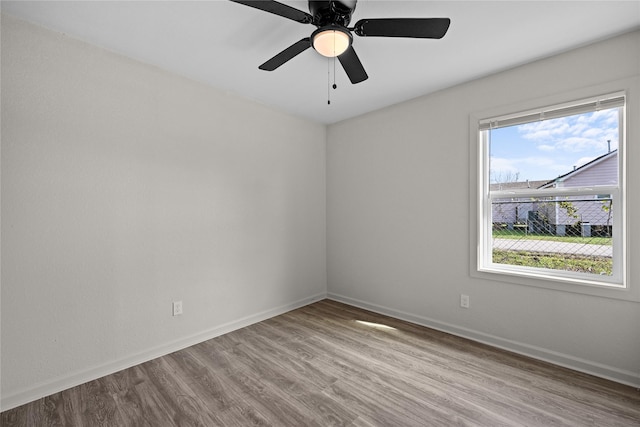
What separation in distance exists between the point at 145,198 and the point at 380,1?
7.34ft

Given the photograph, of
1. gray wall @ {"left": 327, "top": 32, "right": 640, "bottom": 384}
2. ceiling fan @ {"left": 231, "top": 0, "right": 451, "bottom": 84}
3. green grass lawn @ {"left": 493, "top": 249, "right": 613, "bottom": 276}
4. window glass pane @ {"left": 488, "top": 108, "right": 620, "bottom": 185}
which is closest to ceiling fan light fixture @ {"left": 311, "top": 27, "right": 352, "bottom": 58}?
ceiling fan @ {"left": 231, "top": 0, "right": 451, "bottom": 84}

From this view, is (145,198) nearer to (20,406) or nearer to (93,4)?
(93,4)

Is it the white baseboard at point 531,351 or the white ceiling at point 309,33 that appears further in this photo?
the white baseboard at point 531,351

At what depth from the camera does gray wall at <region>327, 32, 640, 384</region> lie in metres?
2.02

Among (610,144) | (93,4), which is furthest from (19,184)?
(610,144)

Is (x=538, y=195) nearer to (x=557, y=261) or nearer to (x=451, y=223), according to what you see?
(x=557, y=261)

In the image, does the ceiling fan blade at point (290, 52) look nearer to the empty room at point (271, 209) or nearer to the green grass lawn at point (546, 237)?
the empty room at point (271, 209)

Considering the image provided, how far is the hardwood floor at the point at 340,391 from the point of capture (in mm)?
1682

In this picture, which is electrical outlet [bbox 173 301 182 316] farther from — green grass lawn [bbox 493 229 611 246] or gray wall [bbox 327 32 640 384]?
green grass lawn [bbox 493 229 611 246]

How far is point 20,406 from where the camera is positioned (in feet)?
5.80

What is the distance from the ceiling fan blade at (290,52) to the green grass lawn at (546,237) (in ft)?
7.62

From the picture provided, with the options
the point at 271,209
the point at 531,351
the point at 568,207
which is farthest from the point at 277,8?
the point at 531,351

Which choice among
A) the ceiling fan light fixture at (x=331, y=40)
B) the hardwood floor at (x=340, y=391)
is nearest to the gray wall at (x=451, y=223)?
the hardwood floor at (x=340, y=391)

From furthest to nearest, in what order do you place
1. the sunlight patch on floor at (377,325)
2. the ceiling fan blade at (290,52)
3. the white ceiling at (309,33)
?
the sunlight patch on floor at (377,325)
the white ceiling at (309,33)
the ceiling fan blade at (290,52)
